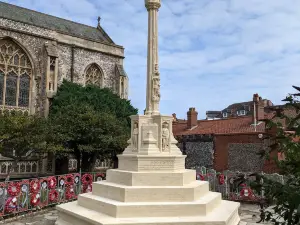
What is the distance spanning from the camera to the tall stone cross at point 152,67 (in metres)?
9.27

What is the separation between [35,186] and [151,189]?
574 centimetres

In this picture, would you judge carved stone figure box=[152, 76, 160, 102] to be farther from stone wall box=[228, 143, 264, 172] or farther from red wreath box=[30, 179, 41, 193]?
stone wall box=[228, 143, 264, 172]

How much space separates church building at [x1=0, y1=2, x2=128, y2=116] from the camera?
2105cm

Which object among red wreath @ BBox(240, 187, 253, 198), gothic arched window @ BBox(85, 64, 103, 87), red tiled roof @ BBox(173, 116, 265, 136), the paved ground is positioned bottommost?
the paved ground

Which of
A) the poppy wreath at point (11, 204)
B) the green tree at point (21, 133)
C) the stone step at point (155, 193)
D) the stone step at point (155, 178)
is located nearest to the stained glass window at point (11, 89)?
the green tree at point (21, 133)

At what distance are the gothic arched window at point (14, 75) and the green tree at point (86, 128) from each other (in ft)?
8.47

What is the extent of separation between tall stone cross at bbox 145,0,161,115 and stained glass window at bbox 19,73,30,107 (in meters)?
15.5

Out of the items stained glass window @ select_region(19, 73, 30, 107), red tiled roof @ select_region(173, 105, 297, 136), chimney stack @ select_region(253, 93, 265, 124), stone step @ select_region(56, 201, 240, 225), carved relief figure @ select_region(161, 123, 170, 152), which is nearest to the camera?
stone step @ select_region(56, 201, 240, 225)

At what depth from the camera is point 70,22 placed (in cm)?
2991

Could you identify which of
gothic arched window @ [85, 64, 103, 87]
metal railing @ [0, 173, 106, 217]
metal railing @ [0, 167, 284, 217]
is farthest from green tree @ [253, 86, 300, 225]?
gothic arched window @ [85, 64, 103, 87]

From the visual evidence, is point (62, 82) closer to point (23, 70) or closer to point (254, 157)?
point (23, 70)

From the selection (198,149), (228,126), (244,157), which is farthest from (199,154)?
(244,157)

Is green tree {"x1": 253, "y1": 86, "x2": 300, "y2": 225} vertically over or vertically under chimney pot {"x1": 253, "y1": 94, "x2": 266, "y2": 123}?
under

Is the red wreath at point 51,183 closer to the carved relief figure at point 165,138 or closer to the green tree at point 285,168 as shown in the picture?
the carved relief figure at point 165,138
